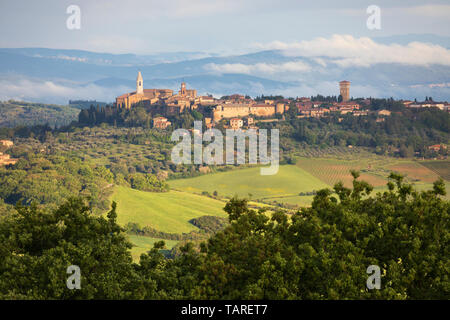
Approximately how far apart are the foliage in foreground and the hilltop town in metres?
57.6

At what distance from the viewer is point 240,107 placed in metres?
74.9

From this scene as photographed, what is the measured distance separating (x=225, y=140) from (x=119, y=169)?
1370 cm

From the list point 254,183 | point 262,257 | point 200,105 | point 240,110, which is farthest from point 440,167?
point 262,257

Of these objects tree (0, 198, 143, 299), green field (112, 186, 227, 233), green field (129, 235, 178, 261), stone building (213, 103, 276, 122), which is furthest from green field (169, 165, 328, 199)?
tree (0, 198, 143, 299)

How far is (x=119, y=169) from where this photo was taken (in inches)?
2165

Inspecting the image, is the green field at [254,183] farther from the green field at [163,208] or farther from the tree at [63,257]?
the tree at [63,257]

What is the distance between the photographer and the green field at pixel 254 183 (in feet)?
159

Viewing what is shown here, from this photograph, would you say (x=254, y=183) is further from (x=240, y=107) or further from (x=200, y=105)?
(x=200, y=105)

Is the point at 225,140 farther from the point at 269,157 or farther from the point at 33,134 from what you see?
the point at 33,134

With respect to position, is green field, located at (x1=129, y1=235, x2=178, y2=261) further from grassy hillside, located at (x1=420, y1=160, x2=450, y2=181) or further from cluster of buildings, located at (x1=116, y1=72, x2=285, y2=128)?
cluster of buildings, located at (x1=116, y1=72, x2=285, y2=128)

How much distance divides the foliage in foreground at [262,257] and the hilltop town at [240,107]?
189 ft

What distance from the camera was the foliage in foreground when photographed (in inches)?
368

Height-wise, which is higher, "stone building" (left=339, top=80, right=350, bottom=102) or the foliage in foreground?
"stone building" (left=339, top=80, right=350, bottom=102)

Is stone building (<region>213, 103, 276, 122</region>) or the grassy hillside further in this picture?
stone building (<region>213, 103, 276, 122</region>)
